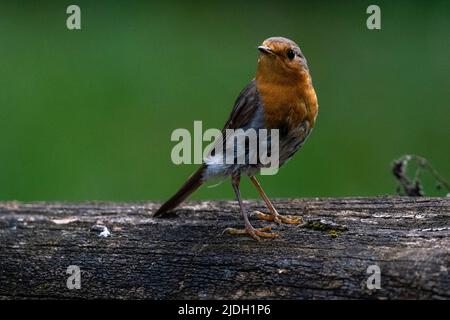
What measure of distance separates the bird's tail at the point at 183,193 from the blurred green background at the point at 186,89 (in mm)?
2288

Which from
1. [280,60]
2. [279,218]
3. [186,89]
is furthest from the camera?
[186,89]

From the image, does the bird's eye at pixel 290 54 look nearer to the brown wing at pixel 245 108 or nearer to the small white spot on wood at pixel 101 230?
the brown wing at pixel 245 108

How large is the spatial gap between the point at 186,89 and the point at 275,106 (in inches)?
170

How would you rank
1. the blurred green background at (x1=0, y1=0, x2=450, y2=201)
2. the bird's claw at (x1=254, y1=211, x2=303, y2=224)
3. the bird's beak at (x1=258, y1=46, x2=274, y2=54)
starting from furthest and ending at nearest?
the blurred green background at (x1=0, y1=0, x2=450, y2=201) → the bird's beak at (x1=258, y1=46, x2=274, y2=54) → the bird's claw at (x1=254, y1=211, x2=303, y2=224)

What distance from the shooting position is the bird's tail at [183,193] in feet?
14.0

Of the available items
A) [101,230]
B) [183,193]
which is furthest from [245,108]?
[101,230]

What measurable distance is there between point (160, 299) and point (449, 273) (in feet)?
3.71

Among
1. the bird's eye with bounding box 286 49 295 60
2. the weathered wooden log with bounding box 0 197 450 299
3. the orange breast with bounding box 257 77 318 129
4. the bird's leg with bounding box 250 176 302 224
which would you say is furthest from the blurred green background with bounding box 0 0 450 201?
the weathered wooden log with bounding box 0 197 450 299

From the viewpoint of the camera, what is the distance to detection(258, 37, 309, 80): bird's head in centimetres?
421

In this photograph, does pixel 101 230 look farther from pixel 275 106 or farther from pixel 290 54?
pixel 290 54

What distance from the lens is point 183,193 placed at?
432 cm

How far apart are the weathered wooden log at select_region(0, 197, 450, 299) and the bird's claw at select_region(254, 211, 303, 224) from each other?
0.06 m

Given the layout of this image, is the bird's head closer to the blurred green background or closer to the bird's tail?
the bird's tail
